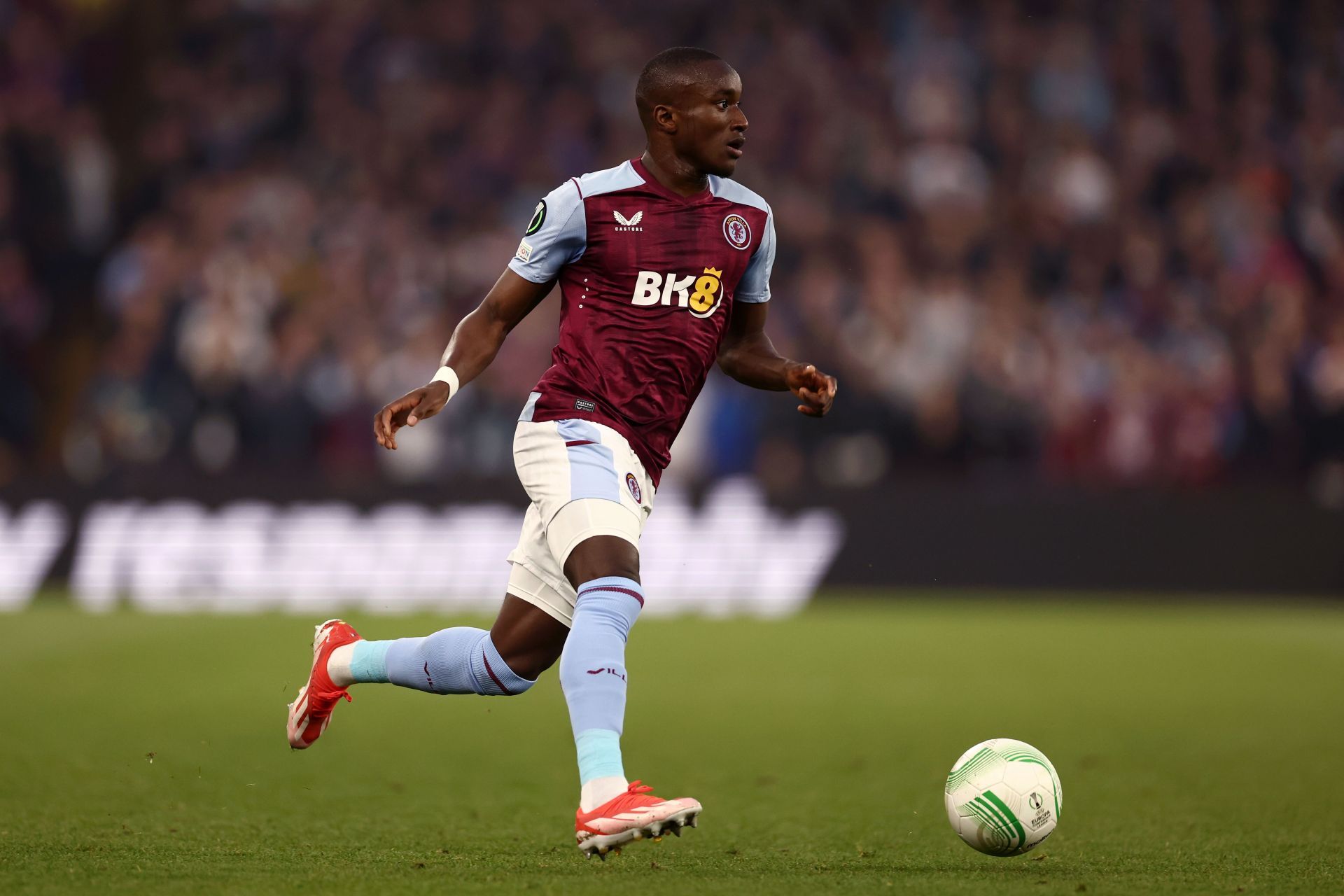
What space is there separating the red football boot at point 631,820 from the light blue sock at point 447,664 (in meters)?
0.95

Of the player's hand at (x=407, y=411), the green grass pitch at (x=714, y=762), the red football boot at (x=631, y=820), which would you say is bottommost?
the green grass pitch at (x=714, y=762)

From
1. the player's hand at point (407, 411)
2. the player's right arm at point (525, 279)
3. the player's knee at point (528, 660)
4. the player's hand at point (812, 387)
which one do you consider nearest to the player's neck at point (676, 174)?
the player's right arm at point (525, 279)

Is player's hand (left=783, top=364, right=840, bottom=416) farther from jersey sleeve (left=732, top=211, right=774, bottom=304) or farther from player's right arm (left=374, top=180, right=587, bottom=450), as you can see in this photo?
player's right arm (left=374, top=180, right=587, bottom=450)

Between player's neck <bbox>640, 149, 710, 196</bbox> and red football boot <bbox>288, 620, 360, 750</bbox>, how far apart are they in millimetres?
1860

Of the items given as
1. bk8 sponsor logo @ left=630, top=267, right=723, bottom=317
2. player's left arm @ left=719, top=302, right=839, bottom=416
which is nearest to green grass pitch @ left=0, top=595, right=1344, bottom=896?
player's left arm @ left=719, top=302, right=839, bottom=416

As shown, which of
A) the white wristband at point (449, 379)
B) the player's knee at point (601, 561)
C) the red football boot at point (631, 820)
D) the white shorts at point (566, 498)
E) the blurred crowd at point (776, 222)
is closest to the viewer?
the red football boot at point (631, 820)

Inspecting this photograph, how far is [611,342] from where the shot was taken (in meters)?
5.49

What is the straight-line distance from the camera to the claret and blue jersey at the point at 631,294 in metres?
5.47

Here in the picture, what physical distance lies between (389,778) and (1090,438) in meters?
10.0

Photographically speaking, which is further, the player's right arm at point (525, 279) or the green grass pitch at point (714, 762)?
the player's right arm at point (525, 279)

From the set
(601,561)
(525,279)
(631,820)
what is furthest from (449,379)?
(631,820)

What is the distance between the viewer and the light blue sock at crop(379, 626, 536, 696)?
5500 millimetres

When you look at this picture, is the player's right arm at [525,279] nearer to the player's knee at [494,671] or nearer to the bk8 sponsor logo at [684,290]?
the bk8 sponsor logo at [684,290]

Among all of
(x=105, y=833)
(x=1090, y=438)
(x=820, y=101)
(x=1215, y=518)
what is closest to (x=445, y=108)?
(x=820, y=101)
